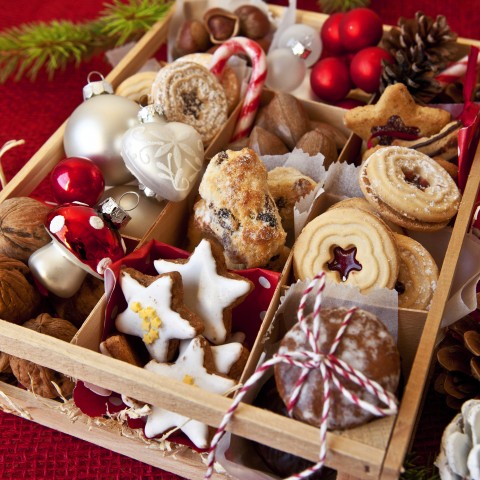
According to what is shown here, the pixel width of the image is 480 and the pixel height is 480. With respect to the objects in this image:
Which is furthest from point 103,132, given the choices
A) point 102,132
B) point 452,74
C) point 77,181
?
point 452,74

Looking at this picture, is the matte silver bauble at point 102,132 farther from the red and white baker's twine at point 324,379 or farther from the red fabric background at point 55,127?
the red and white baker's twine at point 324,379

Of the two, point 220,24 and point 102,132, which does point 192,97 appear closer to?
point 102,132

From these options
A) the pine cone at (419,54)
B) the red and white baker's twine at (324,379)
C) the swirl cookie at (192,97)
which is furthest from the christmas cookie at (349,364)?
the pine cone at (419,54)

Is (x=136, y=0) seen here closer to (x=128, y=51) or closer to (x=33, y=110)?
(x=128, y=51)

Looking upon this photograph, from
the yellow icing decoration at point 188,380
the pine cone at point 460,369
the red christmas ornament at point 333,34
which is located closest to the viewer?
the yellow icing decoration at point 188,380

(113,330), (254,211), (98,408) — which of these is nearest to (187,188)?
(254,211)
